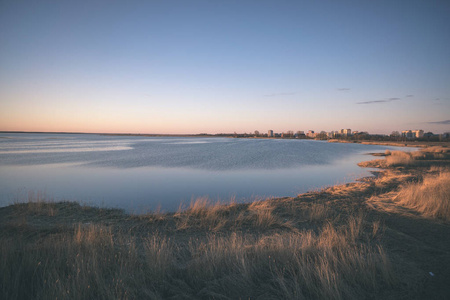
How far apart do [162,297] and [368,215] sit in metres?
8.55

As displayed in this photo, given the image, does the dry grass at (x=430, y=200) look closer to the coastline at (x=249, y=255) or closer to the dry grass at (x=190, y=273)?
the coastline at (x=249, y=255)

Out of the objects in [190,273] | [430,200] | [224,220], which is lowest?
[224,220]

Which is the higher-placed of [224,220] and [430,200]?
[430,200]

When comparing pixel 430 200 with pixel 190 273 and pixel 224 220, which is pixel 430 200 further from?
pixel 190 273

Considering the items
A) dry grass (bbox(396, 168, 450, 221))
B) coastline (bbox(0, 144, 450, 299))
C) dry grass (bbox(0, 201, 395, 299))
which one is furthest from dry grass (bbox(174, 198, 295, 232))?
dry grass (bbox(396, 168, 450, 221))

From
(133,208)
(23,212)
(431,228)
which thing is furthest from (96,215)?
(431,228)

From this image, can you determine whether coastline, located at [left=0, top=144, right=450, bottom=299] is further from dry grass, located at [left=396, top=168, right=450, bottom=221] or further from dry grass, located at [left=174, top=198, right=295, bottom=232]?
dry grass, located at [left=396, top=168, right=450, bottom=221]

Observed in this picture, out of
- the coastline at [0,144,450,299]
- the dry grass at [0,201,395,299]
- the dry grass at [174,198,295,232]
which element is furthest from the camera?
the dry grass at [174,198,295,232]

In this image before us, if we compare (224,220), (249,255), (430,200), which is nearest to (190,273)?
(249,255)

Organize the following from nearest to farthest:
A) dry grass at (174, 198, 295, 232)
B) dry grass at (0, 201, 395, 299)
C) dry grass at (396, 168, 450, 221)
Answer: dry grass at (0, 201, 395, 299), dry grass at (396, 168, 450, 221), dry grass at (174, 198, 295, 232)

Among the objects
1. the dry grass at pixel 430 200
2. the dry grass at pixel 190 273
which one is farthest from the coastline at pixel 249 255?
the dry grass at pixel 430 200

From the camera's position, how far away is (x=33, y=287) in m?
3.69

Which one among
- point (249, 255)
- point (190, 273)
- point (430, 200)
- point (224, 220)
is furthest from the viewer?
point (430, 200)

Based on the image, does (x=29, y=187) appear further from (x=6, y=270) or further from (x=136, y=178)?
(x=6, y=270)
